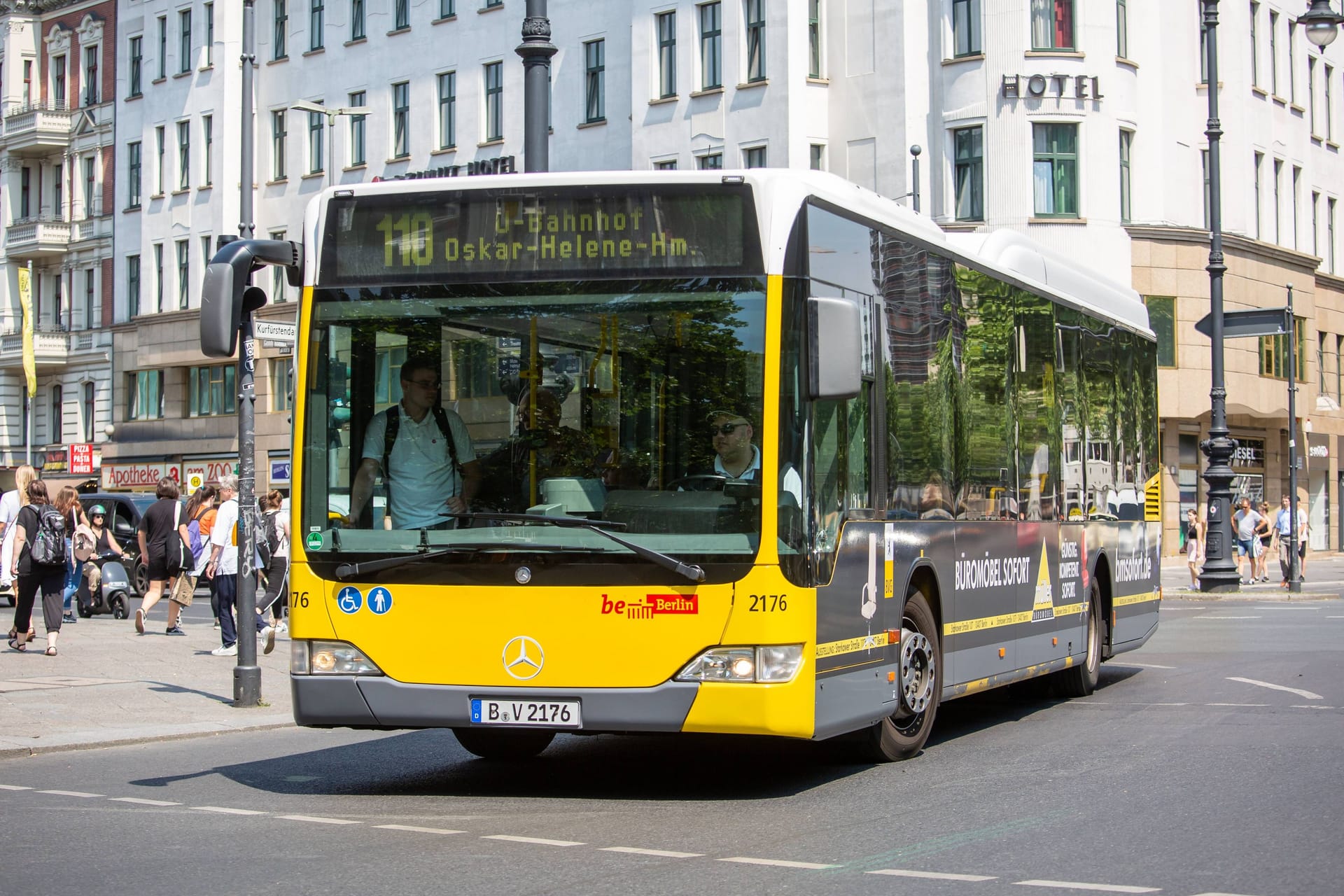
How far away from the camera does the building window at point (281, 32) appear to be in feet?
180

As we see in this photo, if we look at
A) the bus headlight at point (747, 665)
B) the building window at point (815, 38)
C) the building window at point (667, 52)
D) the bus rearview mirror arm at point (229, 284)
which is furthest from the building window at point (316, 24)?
the bus headlight at point (747, 665)

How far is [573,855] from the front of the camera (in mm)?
7285

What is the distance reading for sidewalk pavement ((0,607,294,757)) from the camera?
1225 centimetres

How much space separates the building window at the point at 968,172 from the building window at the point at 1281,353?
1092 cm

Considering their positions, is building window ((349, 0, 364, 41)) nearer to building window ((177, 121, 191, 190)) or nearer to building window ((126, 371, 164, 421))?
building window ((177, 121, 191, 190))

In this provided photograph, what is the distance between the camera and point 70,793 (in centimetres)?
954

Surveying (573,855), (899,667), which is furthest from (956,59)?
(573,855)

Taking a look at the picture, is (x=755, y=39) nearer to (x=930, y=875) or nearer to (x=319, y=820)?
(x=319, y=820)

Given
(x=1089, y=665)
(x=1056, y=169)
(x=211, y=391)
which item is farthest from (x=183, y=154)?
(x=1089, y=665)

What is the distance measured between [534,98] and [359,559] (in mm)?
5949

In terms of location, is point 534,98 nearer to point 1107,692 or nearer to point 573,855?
point 1107,692

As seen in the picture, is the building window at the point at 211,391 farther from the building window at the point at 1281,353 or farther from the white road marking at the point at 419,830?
the white road marking at the point at 419,830

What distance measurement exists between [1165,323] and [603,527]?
125ft

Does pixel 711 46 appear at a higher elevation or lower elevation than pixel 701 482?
higher
